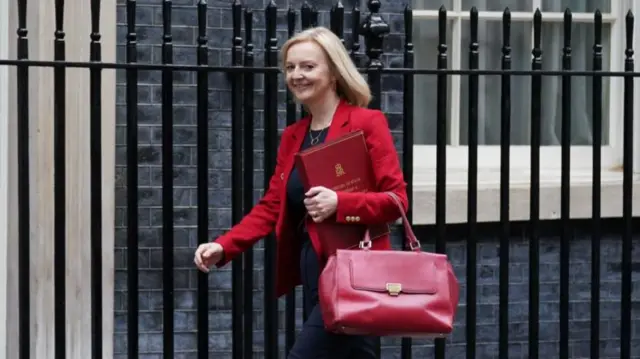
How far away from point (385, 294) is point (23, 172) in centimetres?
160

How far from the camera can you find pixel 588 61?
24.3 feet

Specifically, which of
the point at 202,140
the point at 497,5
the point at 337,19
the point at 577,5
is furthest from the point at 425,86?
the point at 202,140

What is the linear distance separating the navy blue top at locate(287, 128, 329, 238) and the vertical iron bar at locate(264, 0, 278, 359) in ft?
2.00

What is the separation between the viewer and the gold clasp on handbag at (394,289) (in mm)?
4109

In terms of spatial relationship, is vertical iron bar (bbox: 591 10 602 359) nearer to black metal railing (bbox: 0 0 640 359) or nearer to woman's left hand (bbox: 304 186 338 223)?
black metal railing (bbox: 0 0 640 359)

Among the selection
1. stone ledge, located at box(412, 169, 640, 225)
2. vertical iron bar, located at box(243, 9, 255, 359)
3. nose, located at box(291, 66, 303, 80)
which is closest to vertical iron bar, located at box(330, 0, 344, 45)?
vertical iron bar, located at box(243, 9, 255, 359)

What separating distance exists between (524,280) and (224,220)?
5.52 ft

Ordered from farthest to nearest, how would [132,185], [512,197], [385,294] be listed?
[512,197], [132,185], [385,294]

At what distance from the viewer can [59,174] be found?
4910 mm

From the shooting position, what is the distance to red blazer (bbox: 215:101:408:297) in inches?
165

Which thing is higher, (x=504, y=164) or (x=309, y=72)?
(x=309, y=72)

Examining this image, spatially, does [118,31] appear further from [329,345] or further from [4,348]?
[329,345]

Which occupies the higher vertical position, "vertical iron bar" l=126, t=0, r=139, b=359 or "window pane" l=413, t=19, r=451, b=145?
"window pane" l=413, t=19, r=451, b=145

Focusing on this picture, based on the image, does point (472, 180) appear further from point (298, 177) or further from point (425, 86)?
point (425, 86)
